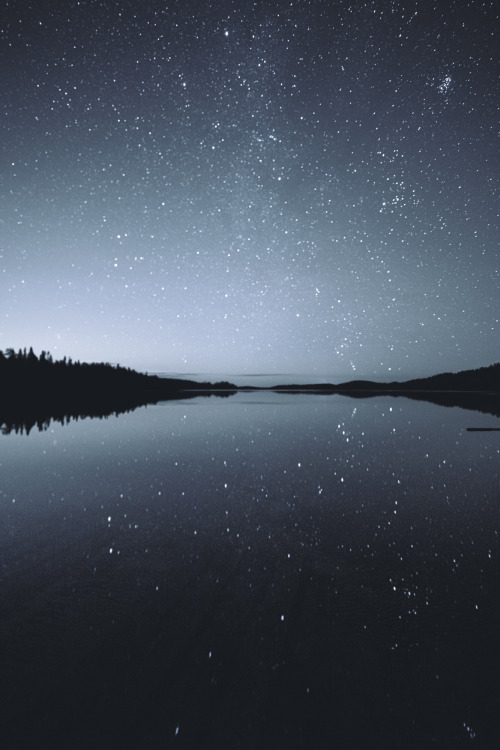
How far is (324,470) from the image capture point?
12.3m

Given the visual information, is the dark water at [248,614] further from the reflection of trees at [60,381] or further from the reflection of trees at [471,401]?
the reflection of trees at [60,381]

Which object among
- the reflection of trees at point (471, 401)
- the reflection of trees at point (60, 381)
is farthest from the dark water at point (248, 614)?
the reflection of trees at point (60, 381)

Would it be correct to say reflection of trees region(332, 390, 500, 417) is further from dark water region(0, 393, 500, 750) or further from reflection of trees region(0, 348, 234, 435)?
reflection of trees region(0, 348, 234, 435)

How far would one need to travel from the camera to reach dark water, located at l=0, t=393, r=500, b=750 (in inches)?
120

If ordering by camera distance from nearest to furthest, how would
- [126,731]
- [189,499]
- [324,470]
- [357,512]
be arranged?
1. [126,731]
2. [357,512]
3. [189,499]
4. [324,470]

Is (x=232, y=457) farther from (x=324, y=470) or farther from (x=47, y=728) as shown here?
(x=47, y=728)

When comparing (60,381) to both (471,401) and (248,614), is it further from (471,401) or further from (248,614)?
(248,614)

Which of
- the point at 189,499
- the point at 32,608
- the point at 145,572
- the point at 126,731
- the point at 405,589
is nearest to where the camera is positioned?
the point at 126,731

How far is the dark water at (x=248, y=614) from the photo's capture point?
3.04m

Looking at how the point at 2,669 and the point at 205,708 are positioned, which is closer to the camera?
the point at 205,708

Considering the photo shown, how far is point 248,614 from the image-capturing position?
4469mm

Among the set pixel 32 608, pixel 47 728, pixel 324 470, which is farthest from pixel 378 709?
pixel 324 470

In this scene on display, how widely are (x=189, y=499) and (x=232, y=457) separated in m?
5.14

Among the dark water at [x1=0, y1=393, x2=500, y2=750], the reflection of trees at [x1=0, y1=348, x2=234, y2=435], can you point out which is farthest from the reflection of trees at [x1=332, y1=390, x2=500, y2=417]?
the reflection of trees at [x1=0, y1=348, x2=234, y2=435]
